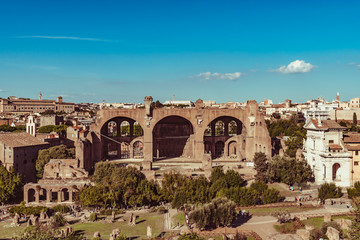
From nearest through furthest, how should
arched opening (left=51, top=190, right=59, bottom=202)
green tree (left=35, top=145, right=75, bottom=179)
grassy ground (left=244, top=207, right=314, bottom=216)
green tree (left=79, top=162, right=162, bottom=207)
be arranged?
grassy ground (left=244, top=207, right=314, bottom=216)
green tree (left=79, top=162, right=162, bottom=207)
arched opening (left=51, top=190, right=59, bottom=202)
green tree (left=35, top=145, right=75, bottom=179)

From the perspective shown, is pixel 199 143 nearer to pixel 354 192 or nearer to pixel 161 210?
pixel 161 210

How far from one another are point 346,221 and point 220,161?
1023 inches

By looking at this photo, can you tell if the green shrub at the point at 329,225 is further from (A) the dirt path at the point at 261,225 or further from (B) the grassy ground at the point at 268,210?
(B) the grassy ground at the point at 268,210

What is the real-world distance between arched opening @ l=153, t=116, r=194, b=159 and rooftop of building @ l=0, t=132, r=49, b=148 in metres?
18.1

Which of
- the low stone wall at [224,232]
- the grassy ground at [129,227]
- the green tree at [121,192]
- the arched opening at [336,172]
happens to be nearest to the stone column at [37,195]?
the green tree at [121,192]

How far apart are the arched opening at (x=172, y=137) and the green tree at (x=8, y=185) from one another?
74.3 feet

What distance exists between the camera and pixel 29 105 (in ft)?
427

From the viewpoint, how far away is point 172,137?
193ft

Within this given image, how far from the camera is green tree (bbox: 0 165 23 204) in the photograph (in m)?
37.1

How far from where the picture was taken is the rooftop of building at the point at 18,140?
4256cm

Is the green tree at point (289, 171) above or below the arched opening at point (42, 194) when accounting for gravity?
above

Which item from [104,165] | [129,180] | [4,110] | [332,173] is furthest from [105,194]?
[4,110]

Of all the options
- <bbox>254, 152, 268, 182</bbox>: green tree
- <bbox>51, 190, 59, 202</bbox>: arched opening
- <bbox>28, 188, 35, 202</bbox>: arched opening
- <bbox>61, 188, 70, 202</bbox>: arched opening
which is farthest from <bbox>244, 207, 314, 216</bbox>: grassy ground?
<bbox>28, 188, 35, 202</bbox>: arched opening

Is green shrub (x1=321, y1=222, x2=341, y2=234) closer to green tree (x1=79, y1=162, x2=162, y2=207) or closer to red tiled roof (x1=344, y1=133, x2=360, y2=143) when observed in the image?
green tree (x1=79, y1=162, x2=162, y2=207)
